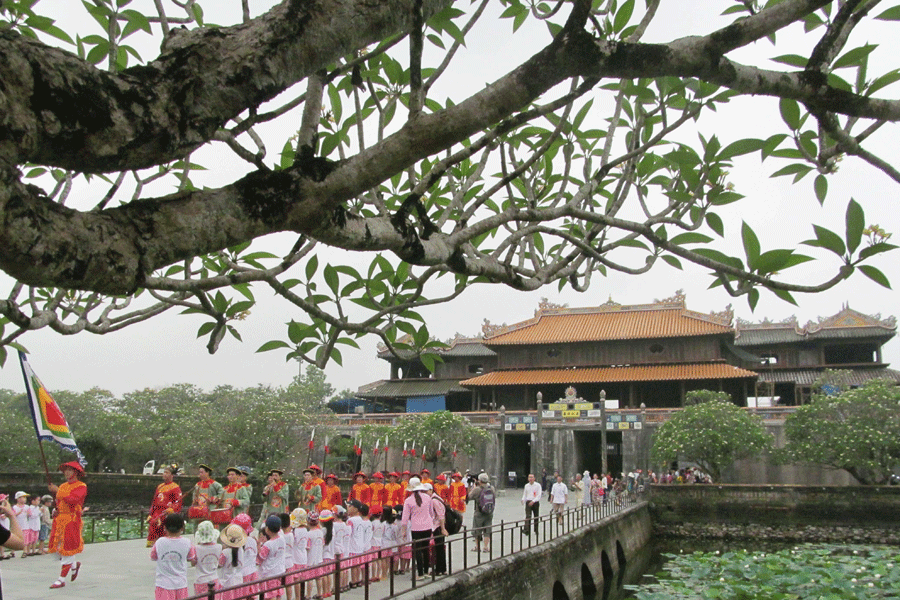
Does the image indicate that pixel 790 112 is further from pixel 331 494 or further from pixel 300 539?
pixel 331 494

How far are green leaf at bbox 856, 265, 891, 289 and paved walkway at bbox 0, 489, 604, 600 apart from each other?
623 cm

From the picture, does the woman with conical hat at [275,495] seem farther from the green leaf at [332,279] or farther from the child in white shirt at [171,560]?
the green leaf at [332,279]

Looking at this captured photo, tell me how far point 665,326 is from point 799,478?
913 cm

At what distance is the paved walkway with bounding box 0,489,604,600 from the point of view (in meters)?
7.58

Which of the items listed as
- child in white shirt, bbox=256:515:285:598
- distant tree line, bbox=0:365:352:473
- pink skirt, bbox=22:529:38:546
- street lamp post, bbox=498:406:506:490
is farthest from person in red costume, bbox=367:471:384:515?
street lamp post, bbox=498:406:506:490

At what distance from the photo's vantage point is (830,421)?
21.6 metres

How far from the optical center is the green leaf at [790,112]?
2553mm

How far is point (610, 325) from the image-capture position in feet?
114

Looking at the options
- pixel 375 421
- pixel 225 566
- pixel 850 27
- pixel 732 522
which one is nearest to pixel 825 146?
pixel 850 27

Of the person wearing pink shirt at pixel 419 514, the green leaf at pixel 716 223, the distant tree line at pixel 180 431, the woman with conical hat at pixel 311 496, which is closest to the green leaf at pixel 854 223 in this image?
the green leaf at pixel 716 223

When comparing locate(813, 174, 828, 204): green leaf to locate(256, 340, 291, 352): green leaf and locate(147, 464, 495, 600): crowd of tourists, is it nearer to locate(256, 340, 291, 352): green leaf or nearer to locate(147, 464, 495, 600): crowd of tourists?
locate(256, 340, 291, 352): green leaf

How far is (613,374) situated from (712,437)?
10600 mm

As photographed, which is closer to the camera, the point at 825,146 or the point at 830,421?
the point at 825,146

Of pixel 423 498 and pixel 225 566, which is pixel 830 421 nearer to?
pixel 423 498
